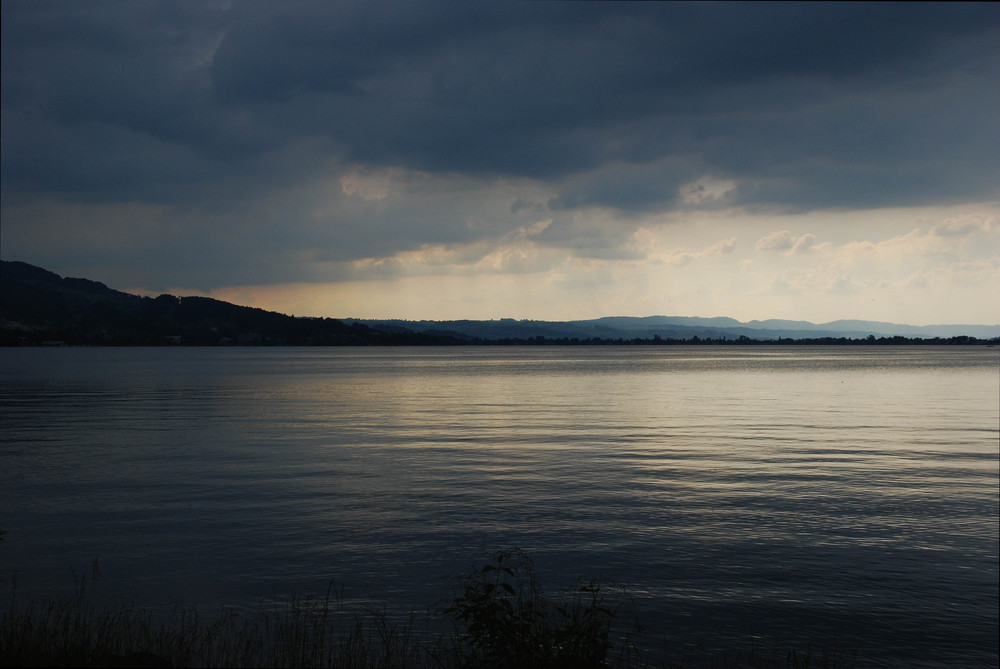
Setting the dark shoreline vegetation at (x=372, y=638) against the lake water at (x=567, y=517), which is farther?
the lake water at (x=567, y=517)

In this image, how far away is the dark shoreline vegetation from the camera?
1183 centimetres

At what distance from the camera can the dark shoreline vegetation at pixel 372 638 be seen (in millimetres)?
11828

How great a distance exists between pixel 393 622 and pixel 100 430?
41723 millimetres

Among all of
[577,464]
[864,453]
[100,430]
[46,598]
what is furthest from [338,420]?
[46,598]

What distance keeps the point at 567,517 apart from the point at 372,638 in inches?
416

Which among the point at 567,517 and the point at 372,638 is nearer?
the point at 372,638

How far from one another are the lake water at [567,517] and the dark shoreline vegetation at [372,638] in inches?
25.7

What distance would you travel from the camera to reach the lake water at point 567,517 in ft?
53.8

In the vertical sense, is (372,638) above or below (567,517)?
below

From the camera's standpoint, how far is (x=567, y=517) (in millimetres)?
24062

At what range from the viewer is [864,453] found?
37.6 m

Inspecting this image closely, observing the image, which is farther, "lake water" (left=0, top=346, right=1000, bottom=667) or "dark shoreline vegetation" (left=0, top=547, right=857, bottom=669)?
"lake water" (left=0, top=346, right=1000, bottom=667)

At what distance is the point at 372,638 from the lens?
1459 centimetres

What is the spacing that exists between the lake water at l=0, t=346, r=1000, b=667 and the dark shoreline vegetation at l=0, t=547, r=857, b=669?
2.15 feet
